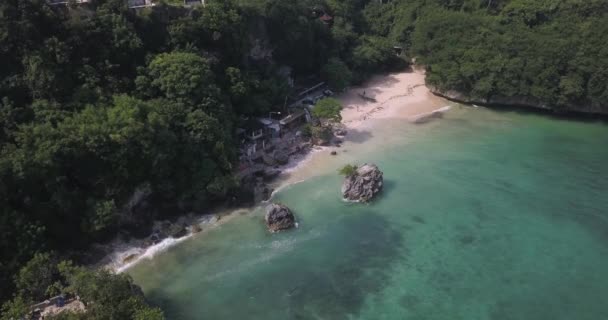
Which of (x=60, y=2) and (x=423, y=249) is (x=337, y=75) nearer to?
(x=423, y=249)

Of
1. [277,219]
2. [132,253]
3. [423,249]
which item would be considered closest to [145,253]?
[132,253]

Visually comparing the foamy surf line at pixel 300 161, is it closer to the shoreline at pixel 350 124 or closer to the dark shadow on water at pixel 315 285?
the shoreline at pixel 350 124

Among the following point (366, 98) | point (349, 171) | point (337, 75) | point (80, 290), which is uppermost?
point (337, 75)

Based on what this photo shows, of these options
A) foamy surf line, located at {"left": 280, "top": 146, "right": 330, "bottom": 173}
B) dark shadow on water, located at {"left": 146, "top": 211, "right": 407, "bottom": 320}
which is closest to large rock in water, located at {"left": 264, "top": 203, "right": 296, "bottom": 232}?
dark shadow on water, located at {"left": 146, "top": 211, "right": 407, "bottom": 320}

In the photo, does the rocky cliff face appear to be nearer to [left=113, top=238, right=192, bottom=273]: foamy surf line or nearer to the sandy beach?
the sandy beach

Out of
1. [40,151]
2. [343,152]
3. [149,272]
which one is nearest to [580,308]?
A: [343,152]

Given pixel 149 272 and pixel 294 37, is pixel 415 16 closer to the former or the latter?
pixel 294 37

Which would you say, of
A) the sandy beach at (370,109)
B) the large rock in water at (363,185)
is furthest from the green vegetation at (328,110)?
the large rock in water at (363,185)
